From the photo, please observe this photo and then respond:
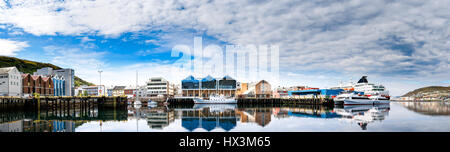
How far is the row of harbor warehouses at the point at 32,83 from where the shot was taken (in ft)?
213

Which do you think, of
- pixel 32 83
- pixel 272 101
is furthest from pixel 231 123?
pixel 32 83

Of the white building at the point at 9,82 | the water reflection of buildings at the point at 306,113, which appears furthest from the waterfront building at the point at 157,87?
the water reflection of buildings at the point at 306,113

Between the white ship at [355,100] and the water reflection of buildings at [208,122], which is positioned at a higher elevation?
the water reflection of buildings at [208,122]

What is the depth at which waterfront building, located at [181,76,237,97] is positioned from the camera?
100 metres

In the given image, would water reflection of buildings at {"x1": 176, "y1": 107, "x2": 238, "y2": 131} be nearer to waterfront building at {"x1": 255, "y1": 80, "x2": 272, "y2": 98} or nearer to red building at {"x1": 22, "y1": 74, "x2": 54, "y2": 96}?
red building at {"x1": 22, "y1": 74, "x2": 54, "y2": 96}

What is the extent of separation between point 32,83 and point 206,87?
5452cm

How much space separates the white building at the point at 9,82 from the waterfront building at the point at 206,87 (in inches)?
1980

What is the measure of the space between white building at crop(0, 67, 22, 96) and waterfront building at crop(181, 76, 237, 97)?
50.3m

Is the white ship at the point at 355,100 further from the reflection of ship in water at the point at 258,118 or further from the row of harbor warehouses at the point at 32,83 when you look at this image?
the row of harbor warehouses at the point at 32,83

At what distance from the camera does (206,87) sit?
101 metres
